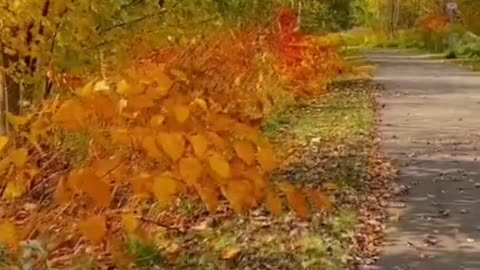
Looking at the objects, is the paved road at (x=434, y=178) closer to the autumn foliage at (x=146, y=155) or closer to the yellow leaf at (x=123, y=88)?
the autumn foliage at (x=146, y=155)

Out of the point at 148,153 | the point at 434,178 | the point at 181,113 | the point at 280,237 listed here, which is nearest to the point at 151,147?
the point at 148,153

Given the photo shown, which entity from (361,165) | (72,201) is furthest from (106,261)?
(361,165)

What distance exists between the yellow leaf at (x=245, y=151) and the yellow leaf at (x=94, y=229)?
47 cm

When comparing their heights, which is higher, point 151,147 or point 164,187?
point 151,147

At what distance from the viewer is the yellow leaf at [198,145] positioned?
3.25 meters

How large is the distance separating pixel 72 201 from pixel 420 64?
38.9 meters

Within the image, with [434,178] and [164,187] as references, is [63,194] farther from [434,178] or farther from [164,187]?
[434,178]

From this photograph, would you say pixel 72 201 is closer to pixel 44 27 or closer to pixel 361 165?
pixel 44 27

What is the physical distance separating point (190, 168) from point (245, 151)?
226 mm

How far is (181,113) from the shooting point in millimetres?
3383

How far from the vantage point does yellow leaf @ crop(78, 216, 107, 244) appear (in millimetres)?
3293

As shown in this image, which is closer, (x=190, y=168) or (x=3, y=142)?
(x=190, y=168)

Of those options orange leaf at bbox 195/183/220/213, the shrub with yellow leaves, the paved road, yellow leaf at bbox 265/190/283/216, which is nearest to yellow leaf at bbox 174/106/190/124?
the shrub with yellow leaves

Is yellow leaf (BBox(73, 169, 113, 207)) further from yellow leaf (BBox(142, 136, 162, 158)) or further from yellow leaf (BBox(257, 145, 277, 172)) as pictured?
yellow leaf (BBox(257, 145, 277, 172))
